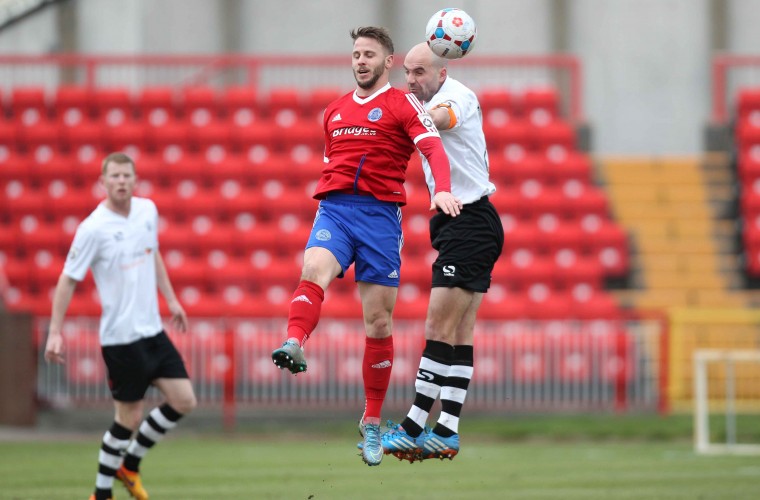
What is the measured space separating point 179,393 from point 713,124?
48.3 ft

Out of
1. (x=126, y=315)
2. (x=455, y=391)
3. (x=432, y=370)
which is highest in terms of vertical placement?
(x=126, y=315)

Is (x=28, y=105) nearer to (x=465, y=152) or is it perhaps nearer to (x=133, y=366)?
(x=133, y=366)

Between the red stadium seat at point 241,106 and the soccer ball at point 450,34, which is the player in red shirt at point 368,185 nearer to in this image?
the soccer ball at point 450,34

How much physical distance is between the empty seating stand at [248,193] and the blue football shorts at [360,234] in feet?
31.6

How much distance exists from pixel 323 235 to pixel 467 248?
1.03 metres

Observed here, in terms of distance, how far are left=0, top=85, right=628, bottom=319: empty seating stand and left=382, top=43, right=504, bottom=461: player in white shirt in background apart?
9.22 m

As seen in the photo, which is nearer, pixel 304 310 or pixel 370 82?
pixel 304 310

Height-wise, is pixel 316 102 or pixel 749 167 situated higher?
pixel 316 102

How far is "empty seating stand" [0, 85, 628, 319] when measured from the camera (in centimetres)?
1912

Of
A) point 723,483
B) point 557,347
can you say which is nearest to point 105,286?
point 723,483

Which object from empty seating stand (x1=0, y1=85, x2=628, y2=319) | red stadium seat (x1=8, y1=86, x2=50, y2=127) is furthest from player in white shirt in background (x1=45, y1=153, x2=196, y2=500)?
red stadium seat (x1=8, y1=86, x2=50, y2=127)

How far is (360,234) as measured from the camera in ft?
27.1

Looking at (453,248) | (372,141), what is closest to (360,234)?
(372,141)

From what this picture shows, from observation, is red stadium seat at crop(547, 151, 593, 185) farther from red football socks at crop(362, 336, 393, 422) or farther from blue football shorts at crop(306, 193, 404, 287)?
blue football shorts at crop(306, 193, 404, 287)
